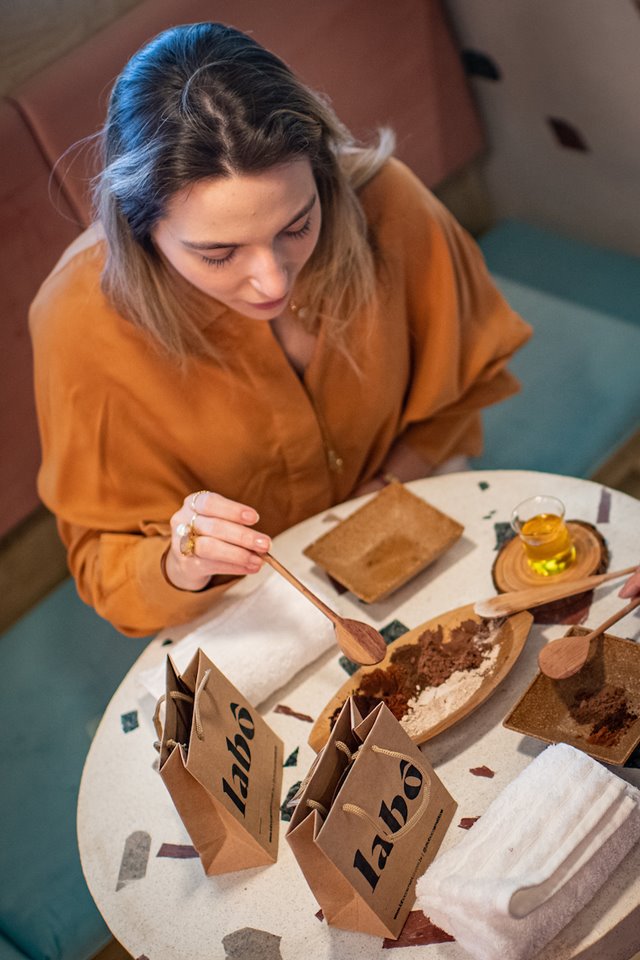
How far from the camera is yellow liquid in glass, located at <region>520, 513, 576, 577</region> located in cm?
146

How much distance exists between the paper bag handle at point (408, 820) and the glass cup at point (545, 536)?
40 centimetres

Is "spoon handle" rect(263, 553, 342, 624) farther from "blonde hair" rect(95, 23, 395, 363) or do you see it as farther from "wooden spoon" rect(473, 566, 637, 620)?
"blonde hair" rect(95, 23, 395, 363)

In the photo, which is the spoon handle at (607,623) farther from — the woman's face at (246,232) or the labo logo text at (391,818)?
the woman's face at (246,232)

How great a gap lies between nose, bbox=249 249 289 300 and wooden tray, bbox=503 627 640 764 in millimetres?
591

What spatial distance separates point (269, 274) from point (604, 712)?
703mm

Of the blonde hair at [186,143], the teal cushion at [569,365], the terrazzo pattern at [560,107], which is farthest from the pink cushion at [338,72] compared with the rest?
the blonde hair at [186,143]

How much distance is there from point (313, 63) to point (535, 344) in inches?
32.6

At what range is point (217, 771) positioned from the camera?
3.97 ft

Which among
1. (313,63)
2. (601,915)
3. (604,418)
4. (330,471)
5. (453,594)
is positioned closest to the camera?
(601,915)

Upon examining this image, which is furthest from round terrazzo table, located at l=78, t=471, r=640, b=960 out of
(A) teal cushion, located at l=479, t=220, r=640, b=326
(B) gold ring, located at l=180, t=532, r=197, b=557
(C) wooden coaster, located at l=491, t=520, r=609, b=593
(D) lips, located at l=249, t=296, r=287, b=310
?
(A) teal cushion, located at l=479, t=220, r=640, b=326

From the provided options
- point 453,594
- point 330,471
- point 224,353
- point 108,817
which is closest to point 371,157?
point 224,353

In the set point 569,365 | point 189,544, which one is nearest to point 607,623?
point 189,544

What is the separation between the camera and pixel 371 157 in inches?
70.9

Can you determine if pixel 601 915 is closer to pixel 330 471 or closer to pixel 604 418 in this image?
pixel 330 471
